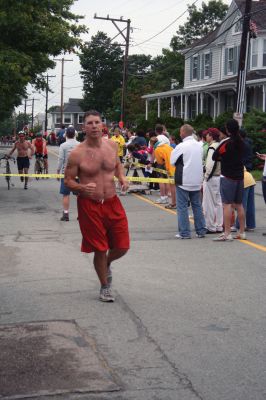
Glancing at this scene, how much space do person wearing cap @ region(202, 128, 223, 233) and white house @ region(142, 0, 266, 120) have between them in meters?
31.0

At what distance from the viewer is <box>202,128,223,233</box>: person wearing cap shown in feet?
44.1

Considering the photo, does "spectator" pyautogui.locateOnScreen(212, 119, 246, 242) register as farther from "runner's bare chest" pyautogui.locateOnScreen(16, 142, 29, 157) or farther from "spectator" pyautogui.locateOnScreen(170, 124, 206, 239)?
"runner's bare chest" pyautogui.locateOnScreen(16, 142, 29, 157)

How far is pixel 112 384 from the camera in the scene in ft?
17.4

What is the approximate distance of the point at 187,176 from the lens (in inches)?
510

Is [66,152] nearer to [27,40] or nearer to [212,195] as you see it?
[212,195]

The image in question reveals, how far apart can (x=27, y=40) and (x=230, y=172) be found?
13.1m

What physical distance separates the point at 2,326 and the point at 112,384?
188 centimetres

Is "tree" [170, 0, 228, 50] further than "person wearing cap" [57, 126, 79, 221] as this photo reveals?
Yes

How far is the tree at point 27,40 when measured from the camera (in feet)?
71.4

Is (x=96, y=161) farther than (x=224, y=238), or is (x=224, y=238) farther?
(x=224, y=238)

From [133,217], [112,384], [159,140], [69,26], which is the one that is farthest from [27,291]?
[69,26]

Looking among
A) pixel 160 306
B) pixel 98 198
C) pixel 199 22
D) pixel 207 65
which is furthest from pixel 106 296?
pixel 199 22

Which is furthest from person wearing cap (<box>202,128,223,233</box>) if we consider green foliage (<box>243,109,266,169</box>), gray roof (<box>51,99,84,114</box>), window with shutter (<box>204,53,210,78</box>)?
gray roof (<box>51,99,84,114</box>)

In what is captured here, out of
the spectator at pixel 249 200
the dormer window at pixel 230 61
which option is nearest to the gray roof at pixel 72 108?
the dormer window at pixel 230 61
